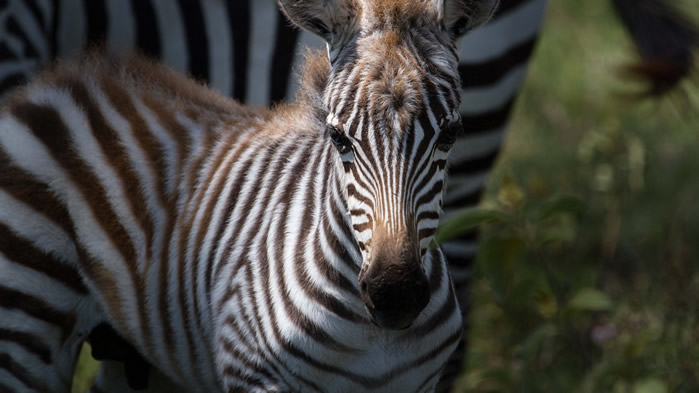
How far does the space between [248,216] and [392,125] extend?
0.97 metres

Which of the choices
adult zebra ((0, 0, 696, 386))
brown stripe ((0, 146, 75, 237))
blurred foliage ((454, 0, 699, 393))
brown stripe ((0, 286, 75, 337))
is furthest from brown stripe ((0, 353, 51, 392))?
adult zebra ((0, 0, 696, 386))

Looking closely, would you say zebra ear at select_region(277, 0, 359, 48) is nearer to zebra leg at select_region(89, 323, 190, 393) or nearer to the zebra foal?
the zebra foal

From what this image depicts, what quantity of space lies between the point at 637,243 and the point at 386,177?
4.65 m

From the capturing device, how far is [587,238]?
25.2 ft

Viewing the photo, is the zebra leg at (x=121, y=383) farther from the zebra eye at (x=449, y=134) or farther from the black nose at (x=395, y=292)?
the zebra eye at (x=449, y=134)

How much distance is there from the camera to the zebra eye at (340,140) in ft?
11.0

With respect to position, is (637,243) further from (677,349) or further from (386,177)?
(386,177)

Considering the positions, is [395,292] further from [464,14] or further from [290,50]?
[290,50]

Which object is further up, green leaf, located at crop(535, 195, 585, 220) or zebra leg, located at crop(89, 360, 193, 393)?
green leaf, located at crop(535, 195, 585, 220)

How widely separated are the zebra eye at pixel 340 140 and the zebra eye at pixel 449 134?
0.28m

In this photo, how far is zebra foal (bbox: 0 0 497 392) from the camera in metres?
3.32

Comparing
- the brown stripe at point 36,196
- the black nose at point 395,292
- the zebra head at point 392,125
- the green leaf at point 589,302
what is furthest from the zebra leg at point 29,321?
the green leaf at point 589,302

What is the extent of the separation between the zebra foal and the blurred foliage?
0.68 meters

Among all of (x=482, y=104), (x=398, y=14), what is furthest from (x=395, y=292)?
(x=482, y=104)
